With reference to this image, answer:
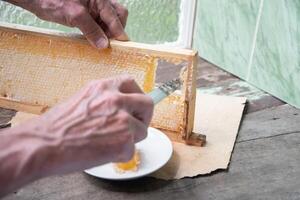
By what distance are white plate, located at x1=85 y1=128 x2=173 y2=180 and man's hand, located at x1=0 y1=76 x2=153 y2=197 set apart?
17 centimetres

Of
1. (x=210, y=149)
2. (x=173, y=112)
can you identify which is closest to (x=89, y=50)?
(x=173, y=112)

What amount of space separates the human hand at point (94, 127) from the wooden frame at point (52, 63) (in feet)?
0.78

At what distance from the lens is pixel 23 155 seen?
1.33 feet

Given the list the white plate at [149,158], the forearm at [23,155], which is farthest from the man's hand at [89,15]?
the forearm at [23,155]

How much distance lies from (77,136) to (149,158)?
10.6 inches

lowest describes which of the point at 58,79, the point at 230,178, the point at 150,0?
the point at 230,178

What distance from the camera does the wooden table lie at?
25.1 inches

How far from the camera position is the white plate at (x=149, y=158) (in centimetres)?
64

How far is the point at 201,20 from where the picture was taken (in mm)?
1149

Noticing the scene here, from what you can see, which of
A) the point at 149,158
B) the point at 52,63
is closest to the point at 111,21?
the point at 52,63

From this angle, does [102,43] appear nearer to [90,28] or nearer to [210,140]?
[90,28]

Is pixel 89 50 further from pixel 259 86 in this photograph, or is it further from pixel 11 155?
pixel 259 86

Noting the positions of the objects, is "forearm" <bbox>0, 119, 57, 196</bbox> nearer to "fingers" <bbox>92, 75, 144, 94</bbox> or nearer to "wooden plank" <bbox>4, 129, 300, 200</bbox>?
"fingers" <bbox>92, 75, 144, 94</bbox>

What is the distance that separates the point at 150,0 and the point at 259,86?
39 cm
